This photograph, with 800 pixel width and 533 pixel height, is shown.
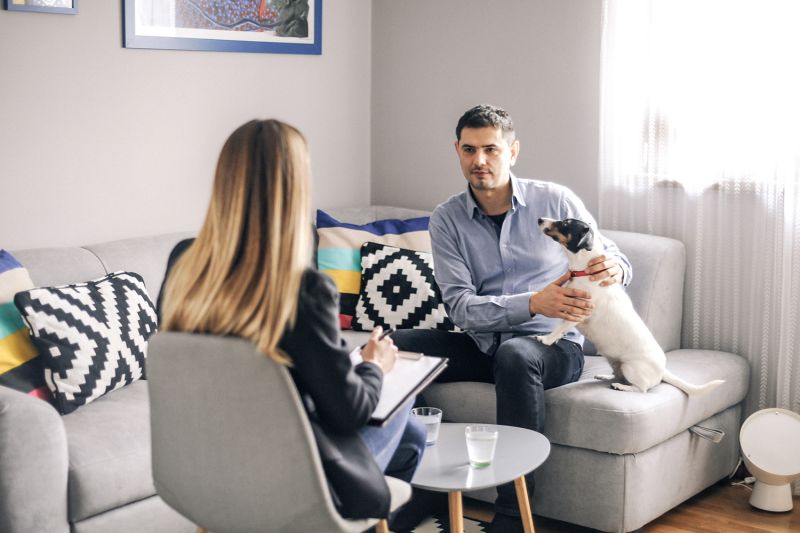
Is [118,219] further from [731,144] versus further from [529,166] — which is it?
[731,144]

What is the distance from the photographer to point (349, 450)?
1759 millimetres

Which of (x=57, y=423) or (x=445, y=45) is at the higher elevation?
(x=445, y=45)

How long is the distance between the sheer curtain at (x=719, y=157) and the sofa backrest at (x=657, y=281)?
3.3 inches

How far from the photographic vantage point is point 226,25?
11.7 feet

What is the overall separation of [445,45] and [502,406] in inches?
69.2

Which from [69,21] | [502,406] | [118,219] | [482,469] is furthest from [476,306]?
[69,21]

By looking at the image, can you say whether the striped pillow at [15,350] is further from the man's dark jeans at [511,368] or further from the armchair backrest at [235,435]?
the man's dark jeans at [511,368]

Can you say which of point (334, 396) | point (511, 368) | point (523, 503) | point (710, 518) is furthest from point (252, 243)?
point (710, 518)

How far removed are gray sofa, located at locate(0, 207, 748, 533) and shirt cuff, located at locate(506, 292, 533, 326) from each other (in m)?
0.22

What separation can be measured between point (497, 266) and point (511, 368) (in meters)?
0.42

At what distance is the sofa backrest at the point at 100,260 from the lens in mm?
2828

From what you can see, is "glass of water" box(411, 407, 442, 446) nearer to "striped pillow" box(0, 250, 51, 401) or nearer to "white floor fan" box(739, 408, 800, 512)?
"striped pillow" box(0, 250, 51, 401)

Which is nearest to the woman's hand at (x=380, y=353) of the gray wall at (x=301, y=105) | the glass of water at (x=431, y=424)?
the glass of water at (x=431, y=424)

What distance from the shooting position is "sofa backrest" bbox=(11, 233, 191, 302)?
2.83 m
